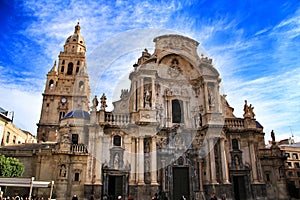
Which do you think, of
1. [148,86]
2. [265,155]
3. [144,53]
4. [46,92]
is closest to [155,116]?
[148,86]

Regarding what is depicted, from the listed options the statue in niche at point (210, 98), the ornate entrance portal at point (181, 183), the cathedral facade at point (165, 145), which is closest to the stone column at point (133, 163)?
the cathedral facade at point (165, 145)

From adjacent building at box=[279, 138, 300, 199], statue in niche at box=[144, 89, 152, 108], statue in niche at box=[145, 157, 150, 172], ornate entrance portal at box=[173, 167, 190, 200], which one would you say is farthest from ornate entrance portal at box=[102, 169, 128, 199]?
adjacent building at box=[279, 138, 300, 199]

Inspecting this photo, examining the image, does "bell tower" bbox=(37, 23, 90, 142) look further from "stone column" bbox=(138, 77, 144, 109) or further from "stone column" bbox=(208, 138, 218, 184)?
"stone column" bbox=(208, 138, 218, 184)

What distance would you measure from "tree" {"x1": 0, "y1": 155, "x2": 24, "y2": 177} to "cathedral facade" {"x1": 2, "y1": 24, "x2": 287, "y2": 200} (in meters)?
1.92

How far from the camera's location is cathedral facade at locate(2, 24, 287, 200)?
2148cm

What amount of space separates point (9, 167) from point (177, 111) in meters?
14.8

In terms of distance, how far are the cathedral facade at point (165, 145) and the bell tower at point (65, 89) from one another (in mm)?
16088

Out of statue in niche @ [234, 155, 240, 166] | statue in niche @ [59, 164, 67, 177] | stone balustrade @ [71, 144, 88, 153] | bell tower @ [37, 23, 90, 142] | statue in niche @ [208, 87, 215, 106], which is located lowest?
statue in niche @ [59, 164, 67, 177]

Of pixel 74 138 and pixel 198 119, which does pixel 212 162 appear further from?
pixel 74 138

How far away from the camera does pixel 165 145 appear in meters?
23.3

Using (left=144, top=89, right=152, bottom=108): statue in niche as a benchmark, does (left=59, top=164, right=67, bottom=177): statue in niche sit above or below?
below

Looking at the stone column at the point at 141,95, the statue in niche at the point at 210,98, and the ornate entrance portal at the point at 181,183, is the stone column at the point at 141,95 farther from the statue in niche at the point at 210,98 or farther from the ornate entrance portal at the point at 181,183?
the statue in niche at the point at 210,98

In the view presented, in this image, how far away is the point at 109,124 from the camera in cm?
2258

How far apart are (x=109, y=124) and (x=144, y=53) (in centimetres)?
790
